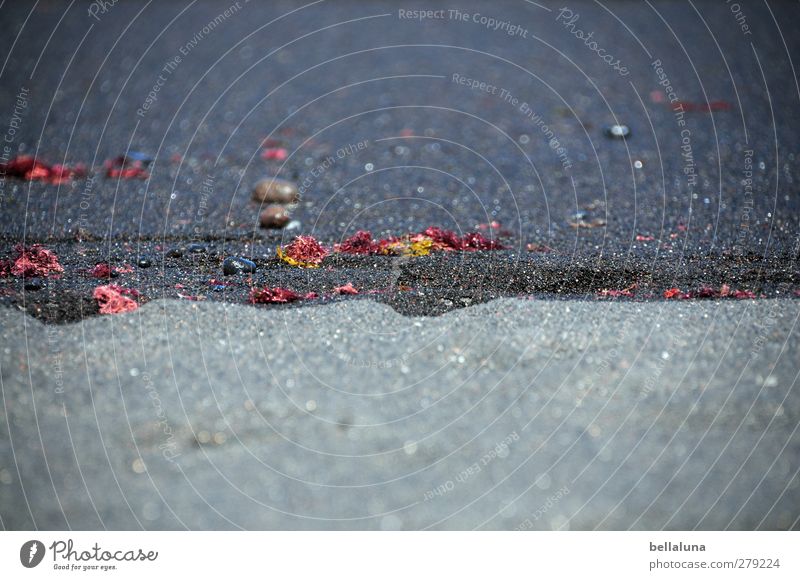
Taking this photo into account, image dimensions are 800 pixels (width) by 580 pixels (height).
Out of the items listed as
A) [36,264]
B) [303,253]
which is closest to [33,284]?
[36,264]

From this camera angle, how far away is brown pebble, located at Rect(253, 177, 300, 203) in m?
4.64

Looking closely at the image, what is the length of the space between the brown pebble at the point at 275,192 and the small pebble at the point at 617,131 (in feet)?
7.25

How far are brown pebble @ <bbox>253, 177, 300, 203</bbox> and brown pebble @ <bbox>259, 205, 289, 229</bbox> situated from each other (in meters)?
0.15

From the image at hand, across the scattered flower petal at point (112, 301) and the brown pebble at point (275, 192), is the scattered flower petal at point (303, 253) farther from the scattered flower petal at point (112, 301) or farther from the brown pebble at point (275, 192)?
the scattered flower petal at point (112, 301)

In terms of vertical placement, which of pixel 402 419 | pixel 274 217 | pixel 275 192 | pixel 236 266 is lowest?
pixel 402 419

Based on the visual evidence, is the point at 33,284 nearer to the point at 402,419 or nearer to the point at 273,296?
the point at 273,296

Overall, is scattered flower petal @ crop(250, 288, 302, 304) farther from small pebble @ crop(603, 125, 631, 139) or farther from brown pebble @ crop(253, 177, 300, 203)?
small pebble @ crop(603, 125, 631, 139)

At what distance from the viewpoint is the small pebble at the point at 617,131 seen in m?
5.32

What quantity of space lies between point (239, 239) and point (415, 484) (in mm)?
2179

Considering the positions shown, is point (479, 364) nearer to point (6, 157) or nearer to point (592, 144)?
point (592, 144)

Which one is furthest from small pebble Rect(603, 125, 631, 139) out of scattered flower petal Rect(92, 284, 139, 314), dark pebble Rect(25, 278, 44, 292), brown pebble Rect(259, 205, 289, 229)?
dark pebble Rect(25, 278, 44, 292)

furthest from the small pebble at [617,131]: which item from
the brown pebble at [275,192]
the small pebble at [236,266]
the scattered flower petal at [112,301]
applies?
the scattered flower petal at [112,301]

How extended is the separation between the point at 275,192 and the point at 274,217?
29 cm

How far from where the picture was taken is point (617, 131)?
5.36 meters
